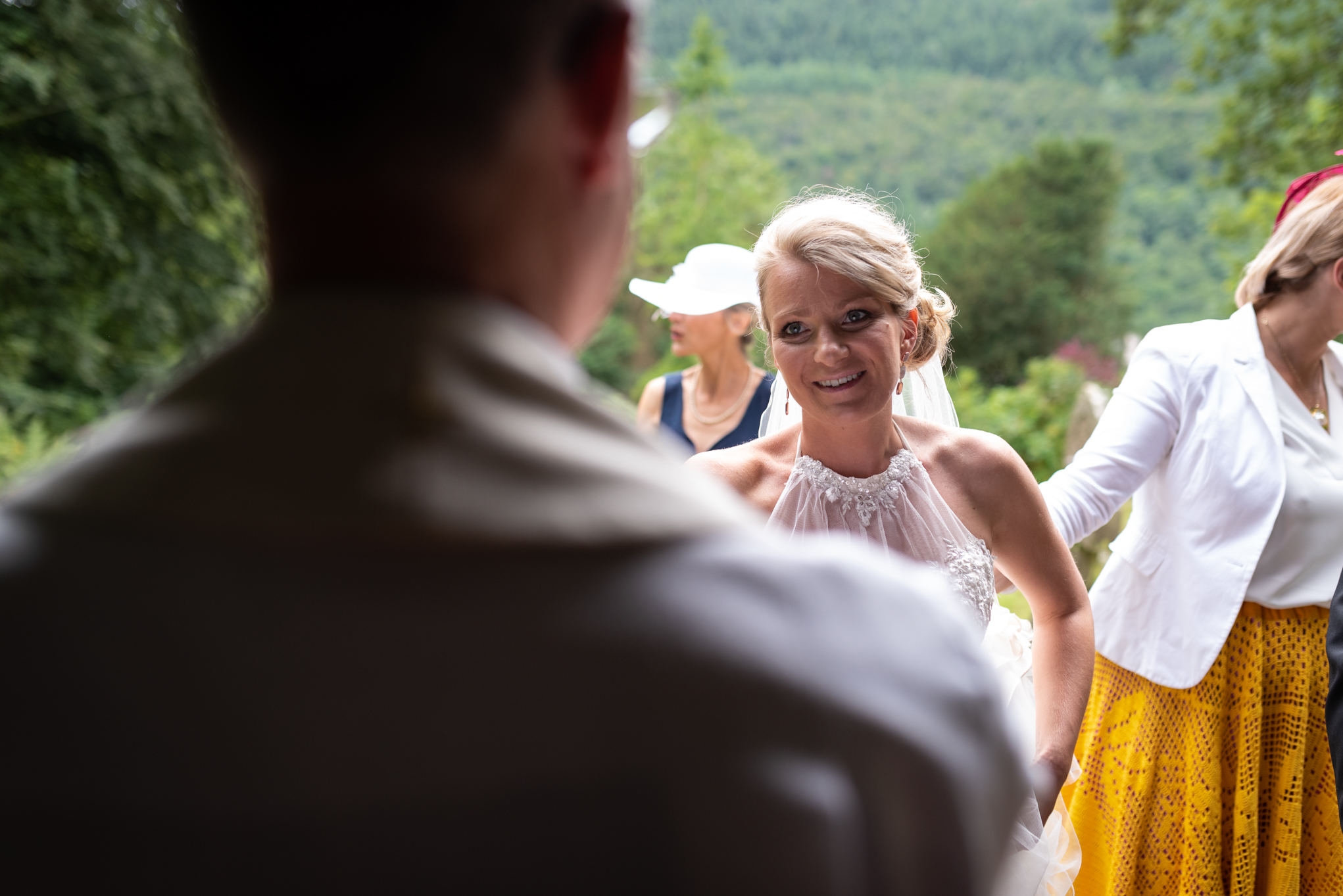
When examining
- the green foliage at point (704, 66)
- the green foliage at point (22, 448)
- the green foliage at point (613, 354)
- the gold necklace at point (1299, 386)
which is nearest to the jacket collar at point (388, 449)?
the gold necklace at point (1299, 386)

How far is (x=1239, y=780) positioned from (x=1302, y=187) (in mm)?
1905

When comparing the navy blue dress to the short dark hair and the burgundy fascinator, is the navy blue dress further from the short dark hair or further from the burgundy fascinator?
the short dark hair

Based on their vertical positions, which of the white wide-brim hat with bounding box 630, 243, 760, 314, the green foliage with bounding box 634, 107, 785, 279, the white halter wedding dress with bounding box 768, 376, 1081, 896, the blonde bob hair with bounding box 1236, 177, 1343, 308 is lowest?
the green foliage with bounding box 634, 107, 785, 279

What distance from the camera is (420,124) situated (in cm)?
61

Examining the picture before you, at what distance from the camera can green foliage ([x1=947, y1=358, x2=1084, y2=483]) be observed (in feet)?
38.7

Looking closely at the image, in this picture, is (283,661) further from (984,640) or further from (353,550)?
(984,640)

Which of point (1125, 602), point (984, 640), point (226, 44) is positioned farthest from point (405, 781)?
point (1125, 602)

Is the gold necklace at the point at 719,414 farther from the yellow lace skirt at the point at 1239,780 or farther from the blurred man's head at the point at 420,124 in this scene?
the blurred man's head at the point at 420,124

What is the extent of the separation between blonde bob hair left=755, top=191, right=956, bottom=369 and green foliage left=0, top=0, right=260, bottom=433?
26.3 ft

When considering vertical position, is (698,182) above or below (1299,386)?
below

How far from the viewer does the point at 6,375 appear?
33.1 feet

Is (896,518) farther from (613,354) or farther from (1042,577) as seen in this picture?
(613,354)

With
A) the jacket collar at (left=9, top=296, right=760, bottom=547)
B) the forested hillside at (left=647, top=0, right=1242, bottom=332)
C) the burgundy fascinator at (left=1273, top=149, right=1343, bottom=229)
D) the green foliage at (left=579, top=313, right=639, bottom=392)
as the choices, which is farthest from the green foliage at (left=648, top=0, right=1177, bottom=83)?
the jacket collar at (left=9, top=296, right=760, bottom=547)

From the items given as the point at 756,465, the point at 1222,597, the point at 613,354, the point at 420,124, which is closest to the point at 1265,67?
the point at 1222,597
